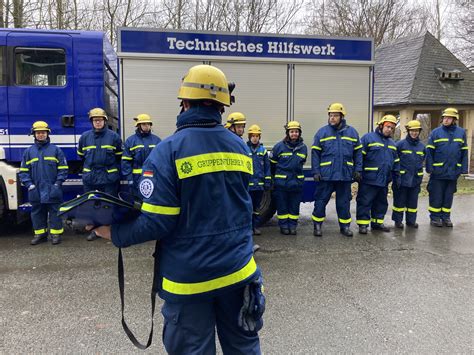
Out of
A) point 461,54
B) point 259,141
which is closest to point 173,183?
point 259,141

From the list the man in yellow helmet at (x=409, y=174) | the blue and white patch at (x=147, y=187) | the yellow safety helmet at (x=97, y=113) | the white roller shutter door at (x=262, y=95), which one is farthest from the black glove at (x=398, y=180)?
the blue and white patch at (x=147, y=187)

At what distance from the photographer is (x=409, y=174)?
278 inches

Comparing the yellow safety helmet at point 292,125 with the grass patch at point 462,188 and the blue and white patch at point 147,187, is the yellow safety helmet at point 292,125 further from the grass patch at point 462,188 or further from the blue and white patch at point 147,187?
the grass patch at point 462,188

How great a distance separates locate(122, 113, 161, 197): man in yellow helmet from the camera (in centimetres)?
620

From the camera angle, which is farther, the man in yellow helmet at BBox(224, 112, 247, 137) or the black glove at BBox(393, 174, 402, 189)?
the black glove at BBox(393, 174, 402, 189)

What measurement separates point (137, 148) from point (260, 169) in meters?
Answer: 1.87

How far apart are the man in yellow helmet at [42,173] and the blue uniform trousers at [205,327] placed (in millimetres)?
4479

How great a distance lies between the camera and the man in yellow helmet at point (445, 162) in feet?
23.7

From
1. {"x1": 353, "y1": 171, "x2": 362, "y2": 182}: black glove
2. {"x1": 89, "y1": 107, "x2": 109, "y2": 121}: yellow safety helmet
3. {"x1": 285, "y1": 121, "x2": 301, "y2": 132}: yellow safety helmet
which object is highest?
{"x1": 89, "y1": 107, "x2": 109, "y2": 121}: yellow safety helmet

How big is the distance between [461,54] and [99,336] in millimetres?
29921

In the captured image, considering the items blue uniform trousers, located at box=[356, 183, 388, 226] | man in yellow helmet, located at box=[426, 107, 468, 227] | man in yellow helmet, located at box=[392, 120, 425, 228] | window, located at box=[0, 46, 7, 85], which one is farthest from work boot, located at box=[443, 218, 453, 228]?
window, located at box=[0, 46, 7, 85]

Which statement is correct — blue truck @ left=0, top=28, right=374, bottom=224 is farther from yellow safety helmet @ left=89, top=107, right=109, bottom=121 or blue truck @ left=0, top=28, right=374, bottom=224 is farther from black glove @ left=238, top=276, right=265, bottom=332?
black glove @ left=238, top=276, right=265, bottom=332

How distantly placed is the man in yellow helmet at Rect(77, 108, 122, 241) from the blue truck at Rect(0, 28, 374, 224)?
300mm

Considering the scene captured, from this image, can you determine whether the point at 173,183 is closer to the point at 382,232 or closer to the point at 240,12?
the point at 382,232
